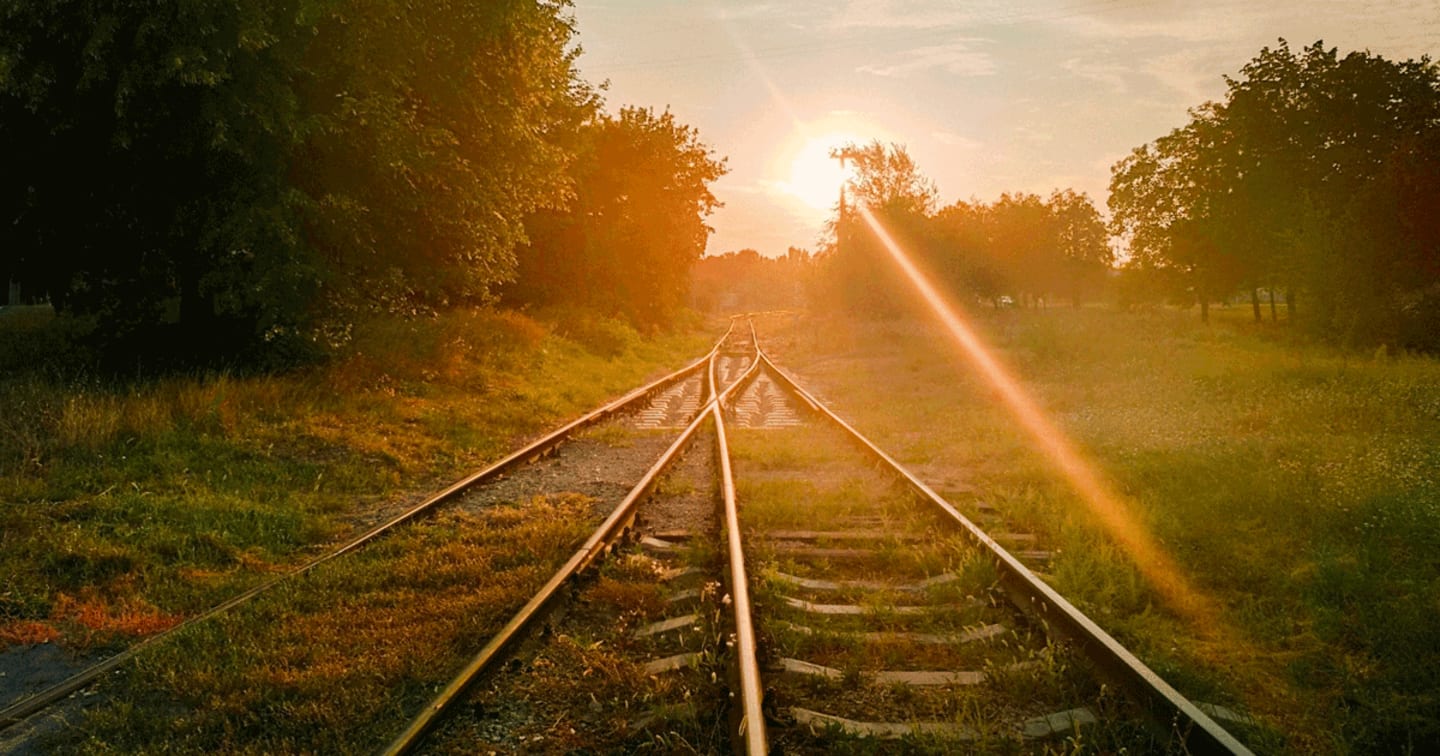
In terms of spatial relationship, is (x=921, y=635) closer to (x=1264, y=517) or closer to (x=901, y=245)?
(x=1264, y=517)

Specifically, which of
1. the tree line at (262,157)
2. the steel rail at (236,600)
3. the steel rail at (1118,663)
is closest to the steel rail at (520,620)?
the steel rail at (236,600)

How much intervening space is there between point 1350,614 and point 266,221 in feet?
37.7

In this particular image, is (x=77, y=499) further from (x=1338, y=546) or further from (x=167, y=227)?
(x=1338, y=546)

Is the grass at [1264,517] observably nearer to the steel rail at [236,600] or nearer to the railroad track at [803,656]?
the railroad track at [803,656]

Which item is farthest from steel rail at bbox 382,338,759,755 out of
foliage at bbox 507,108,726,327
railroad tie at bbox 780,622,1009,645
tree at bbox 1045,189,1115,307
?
tree at bbox 1045,189,1115,307

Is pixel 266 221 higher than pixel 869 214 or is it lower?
lower

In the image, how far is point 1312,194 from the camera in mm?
36531

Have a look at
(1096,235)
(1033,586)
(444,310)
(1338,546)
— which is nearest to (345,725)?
(1033,586)

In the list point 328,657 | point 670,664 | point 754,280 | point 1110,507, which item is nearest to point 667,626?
point 670,664

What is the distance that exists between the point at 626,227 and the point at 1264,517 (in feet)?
95.8

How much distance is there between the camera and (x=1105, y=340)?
26875 millimetres

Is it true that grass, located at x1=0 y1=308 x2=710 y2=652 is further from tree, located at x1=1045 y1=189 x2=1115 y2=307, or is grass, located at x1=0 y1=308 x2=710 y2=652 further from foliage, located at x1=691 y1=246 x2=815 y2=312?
foliage, located at x1=691 y1=246 x2=815 y2=312

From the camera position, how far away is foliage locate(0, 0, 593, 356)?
383 inches

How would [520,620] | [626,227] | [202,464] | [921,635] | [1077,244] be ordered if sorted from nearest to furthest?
1. [520,620]
2. [921,635]
3. [202,464]
4. [626,227]
5. [1077,244]
